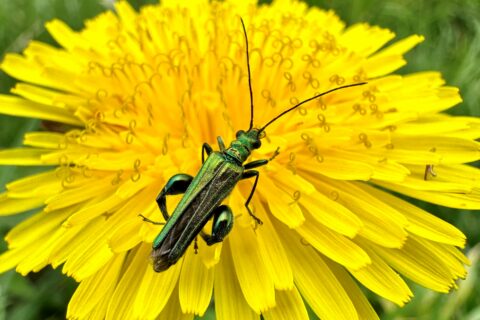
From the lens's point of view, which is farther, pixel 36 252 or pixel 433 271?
pixel 36 252

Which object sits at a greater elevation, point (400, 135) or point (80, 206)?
point (80, 206)

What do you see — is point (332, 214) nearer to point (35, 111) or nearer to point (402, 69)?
point (35, 111)

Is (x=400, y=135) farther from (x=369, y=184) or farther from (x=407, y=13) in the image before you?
(x=407, y=13)

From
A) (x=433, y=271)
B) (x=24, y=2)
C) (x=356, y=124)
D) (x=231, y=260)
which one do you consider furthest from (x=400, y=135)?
(x=24, y=2)

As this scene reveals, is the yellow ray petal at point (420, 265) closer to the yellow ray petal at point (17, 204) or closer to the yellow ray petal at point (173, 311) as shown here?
the yellow ray petal at point (173, 311)

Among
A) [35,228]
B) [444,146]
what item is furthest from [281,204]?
[35,228]

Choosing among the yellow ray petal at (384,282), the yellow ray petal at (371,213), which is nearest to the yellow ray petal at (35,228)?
the yellow ray petal at (371,213)

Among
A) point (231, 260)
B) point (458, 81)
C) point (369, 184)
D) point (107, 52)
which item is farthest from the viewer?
point (458, 81)
